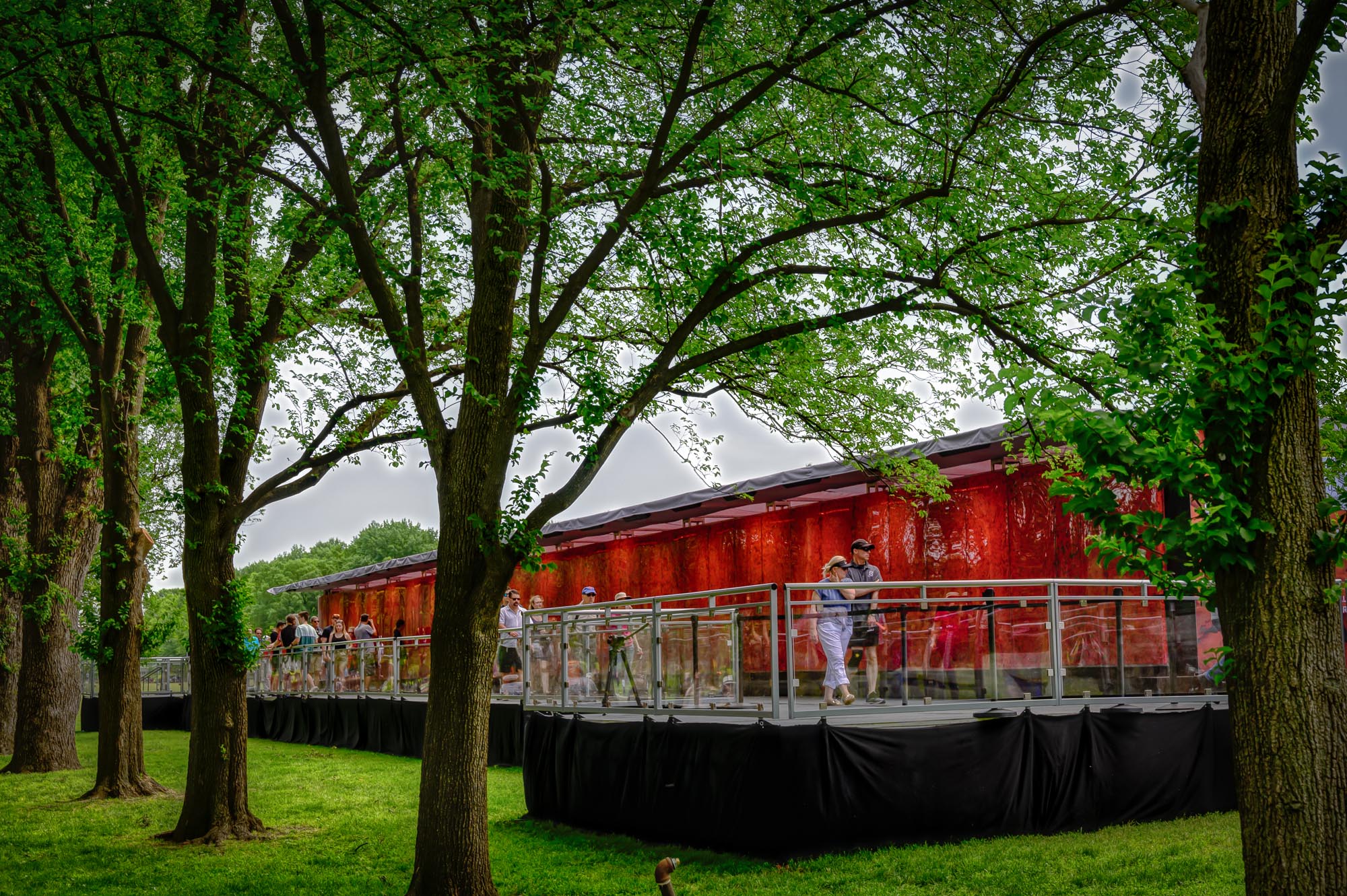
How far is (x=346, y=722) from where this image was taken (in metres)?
25.3

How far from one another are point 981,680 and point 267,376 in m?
8.77

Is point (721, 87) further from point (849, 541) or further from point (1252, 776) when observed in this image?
point (849, 541)

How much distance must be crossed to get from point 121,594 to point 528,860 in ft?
24.7

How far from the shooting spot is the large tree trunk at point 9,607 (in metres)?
21.4

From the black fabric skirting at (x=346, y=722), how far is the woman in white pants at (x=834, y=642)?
6.27m

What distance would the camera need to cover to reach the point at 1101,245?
11.1 metres

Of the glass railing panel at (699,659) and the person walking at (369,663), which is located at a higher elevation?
the glass railing panel at (699,659)

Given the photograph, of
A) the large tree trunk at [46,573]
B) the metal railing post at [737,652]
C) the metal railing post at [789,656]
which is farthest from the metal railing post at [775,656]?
the large tree trunk at [46,573]

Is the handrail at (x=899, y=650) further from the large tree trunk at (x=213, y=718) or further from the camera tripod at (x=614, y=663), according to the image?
the large tree trunk at (x=213, y=718)

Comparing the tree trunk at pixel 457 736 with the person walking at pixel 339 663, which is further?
the person walking at pixel 339 663

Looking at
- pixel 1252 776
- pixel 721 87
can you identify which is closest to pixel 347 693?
pixel 721 87

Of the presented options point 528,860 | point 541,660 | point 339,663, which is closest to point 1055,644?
point 528,860

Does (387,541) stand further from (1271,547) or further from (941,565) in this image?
(1271,547)

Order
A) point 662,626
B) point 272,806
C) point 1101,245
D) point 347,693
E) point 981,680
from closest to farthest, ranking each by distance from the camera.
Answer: point 1101,245, point 981,680, point 662,626, point 272,806, point 347,693
